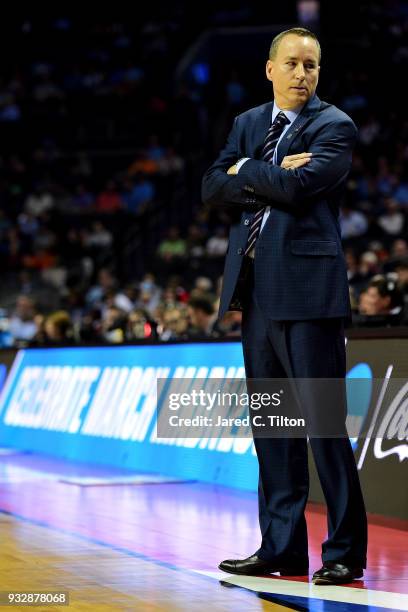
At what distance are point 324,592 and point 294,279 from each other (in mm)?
1314

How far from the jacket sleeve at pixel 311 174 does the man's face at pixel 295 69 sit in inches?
8.0

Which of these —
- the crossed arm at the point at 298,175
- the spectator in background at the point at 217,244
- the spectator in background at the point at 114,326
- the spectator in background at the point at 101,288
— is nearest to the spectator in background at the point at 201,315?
the spectator in background at the point at 114,326

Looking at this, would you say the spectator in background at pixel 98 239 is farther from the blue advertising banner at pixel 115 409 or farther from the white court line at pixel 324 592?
the white court line at pixel 324 592

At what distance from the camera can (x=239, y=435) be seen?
902 cm

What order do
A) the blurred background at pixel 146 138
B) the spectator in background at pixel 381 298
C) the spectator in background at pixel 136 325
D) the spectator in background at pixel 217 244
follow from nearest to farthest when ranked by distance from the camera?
the spectator in background at pixel 381 298
the spectator in background at pixel 136 325
the blurred background at pixel 146 138
the spectator in background at pixel 217 244

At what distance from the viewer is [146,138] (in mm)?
26734

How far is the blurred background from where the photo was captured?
19453 mm

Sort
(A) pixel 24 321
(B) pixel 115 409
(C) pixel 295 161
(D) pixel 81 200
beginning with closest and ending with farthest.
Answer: (C) pixel 295 161
(B) pixel 115 409
(A) pixel 24 321
(D) pixel 81 200

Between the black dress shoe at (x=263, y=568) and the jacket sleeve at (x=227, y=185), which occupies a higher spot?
the jacket sleeve at (x=227, y=185)

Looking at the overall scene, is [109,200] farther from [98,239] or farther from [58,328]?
[58,328]

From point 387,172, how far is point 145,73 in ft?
34.7

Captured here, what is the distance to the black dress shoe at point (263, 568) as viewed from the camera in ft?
17.1

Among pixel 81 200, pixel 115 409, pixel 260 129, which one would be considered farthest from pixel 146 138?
pixel 260 129

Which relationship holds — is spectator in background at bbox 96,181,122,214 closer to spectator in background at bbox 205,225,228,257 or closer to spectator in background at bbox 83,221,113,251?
spectator in background at bbox 83,221,113,251
